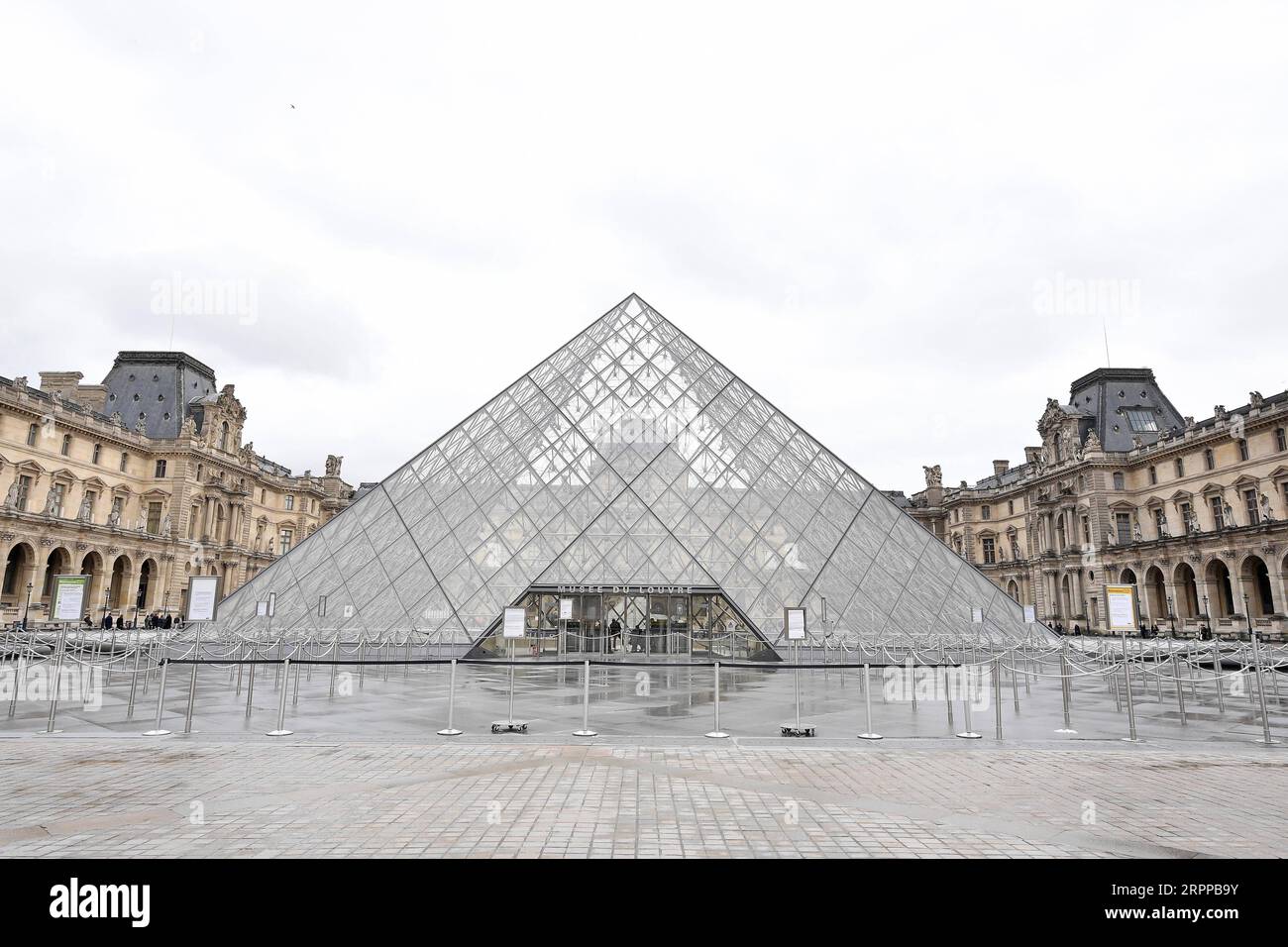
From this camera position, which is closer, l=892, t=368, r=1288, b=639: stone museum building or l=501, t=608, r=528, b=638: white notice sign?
l=501, t=608, r=528, b=638: white notice sign

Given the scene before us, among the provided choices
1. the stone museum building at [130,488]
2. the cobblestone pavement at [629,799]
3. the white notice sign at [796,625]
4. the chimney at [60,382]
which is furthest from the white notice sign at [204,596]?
the chimney at [60,382]

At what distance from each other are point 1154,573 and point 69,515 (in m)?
73.6

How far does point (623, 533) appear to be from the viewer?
72.9 ft

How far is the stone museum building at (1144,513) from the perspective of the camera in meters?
41.2

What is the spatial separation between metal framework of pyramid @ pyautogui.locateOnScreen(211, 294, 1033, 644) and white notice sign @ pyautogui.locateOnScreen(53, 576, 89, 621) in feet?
29.4

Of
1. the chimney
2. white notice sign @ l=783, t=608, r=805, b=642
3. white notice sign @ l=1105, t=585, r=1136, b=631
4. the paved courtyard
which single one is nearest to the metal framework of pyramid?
the paved courtyard

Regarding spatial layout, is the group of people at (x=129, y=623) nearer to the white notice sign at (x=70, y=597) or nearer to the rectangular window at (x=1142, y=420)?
the white notice sign at (x=70, y=597)

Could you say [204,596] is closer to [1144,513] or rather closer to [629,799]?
[629,799]

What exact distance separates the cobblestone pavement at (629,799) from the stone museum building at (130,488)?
43.6 meters

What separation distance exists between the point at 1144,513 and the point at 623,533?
1883 inches

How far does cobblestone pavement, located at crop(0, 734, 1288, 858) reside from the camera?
4.74m

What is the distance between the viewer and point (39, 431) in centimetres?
4309

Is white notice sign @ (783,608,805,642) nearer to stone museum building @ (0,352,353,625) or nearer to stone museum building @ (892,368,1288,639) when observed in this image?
stone museum building @ (892,368,1288,639)
